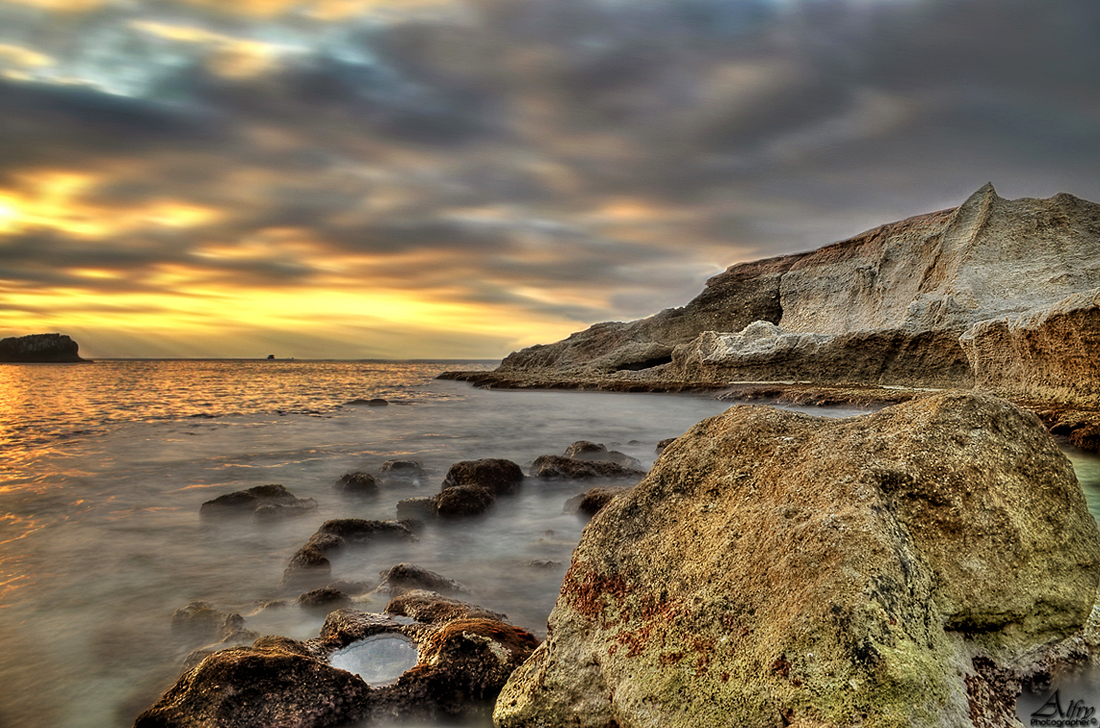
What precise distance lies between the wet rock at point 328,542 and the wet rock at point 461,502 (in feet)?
1.86

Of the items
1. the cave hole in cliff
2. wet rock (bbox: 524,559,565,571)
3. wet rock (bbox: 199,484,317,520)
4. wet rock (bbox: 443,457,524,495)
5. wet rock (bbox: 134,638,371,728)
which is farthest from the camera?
the cave hole in cliff

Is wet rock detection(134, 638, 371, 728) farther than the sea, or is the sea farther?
Answer: the sea

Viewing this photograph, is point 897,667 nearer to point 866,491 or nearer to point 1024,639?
point 866,491

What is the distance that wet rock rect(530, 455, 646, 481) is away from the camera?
29.9 feet

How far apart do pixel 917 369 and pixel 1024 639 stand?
2529cm

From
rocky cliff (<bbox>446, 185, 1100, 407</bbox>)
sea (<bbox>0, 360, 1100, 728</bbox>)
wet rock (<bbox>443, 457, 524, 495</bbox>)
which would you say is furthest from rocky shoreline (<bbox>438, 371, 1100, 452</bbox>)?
wet rock (<bbox>443, 457, 524, 495</bbox>)

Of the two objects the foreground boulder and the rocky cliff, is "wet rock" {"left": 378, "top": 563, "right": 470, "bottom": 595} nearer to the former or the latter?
the foreground boulder

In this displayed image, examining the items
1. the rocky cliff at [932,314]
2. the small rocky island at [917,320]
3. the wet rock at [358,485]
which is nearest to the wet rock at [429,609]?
the wet rock at [358,485]

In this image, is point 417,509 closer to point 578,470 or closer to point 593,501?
point 593,501

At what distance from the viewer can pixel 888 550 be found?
1.89 metres

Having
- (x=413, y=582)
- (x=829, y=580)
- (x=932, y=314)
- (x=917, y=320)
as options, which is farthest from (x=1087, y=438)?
(x=932, y=314)

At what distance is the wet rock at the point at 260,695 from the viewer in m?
2.52

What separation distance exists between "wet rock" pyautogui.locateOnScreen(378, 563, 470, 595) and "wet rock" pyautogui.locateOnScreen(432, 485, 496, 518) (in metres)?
2.07

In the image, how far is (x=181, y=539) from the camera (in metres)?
6.81
